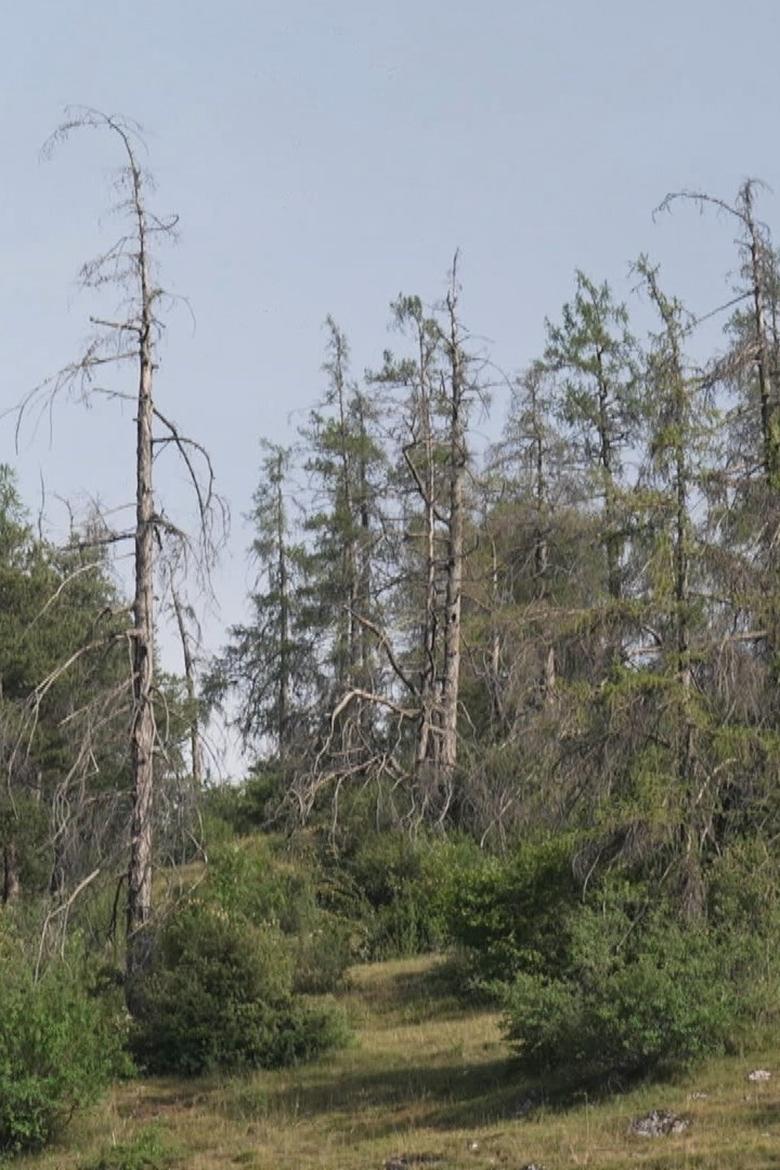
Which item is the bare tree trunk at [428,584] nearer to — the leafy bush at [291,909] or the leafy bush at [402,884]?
the leafy bush at [402,884]

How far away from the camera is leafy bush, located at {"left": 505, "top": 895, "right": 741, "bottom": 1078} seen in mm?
16266

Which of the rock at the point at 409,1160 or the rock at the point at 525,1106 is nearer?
the rock at the point at 409,1160

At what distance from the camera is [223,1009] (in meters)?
20.8

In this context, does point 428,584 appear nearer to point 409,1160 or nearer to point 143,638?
point 143,638

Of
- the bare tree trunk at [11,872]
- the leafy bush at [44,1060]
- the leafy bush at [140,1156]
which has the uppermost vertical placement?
the bare tree trunk at [11,872]

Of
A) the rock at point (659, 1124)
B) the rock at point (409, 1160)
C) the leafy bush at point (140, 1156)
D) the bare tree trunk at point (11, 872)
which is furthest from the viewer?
the bare tree trunk at point (11, 872)

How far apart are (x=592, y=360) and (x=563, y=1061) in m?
24.4

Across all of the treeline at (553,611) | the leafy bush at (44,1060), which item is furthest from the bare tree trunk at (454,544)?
the leafy bush at (44,1060)

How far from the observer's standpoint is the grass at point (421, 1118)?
47.3 ft

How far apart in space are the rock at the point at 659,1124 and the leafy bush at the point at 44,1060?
6.02m

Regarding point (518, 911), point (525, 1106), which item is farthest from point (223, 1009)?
point (525, 1106)

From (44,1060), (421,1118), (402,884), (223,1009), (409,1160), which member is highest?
(402,884)

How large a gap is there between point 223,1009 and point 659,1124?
7522 millimetres

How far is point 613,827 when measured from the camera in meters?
18.7
